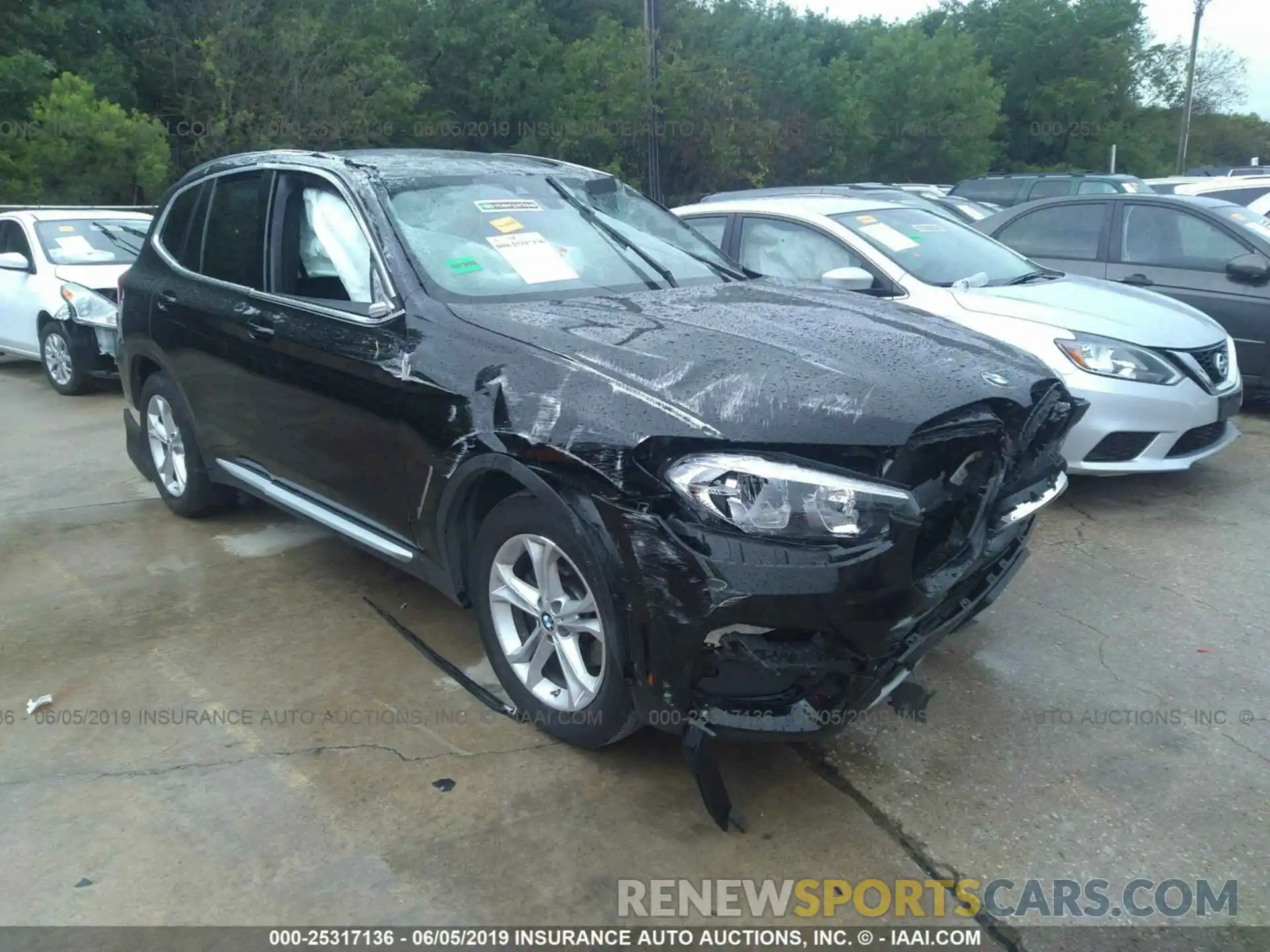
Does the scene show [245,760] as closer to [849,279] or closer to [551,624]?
[551,624]

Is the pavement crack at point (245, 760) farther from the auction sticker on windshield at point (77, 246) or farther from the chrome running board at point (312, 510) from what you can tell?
the auction sticker on windshield at point (77, 246)

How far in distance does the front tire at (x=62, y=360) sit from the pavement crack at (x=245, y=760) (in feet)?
22.2

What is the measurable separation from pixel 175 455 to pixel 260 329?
1514 mm

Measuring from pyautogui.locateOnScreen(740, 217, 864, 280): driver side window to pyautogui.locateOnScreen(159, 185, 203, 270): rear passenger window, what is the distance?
9.76 feet

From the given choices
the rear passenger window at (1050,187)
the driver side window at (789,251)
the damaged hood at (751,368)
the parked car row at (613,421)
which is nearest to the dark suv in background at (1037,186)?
the rear passenger window at (1050,187)

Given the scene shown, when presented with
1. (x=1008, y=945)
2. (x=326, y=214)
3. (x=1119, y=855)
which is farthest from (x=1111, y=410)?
(x=326, y=214)

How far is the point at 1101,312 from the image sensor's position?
567 cm

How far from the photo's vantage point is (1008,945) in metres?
2.51

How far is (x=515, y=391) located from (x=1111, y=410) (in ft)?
11.6

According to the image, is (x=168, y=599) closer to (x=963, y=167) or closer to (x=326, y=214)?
(x=326, y=214)

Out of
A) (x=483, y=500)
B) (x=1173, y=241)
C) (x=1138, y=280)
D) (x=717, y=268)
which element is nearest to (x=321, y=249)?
(x=483, y=500)

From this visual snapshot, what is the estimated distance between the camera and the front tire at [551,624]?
2.96 m

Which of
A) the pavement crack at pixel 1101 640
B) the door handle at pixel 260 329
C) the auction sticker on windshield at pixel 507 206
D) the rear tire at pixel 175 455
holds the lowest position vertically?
the pavement crack at pixel 1101 640

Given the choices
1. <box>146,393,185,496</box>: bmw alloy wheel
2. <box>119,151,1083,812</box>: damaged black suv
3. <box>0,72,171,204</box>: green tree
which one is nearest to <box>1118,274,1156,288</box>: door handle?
<box>119,151,1083,812</box>: damaged black suv
